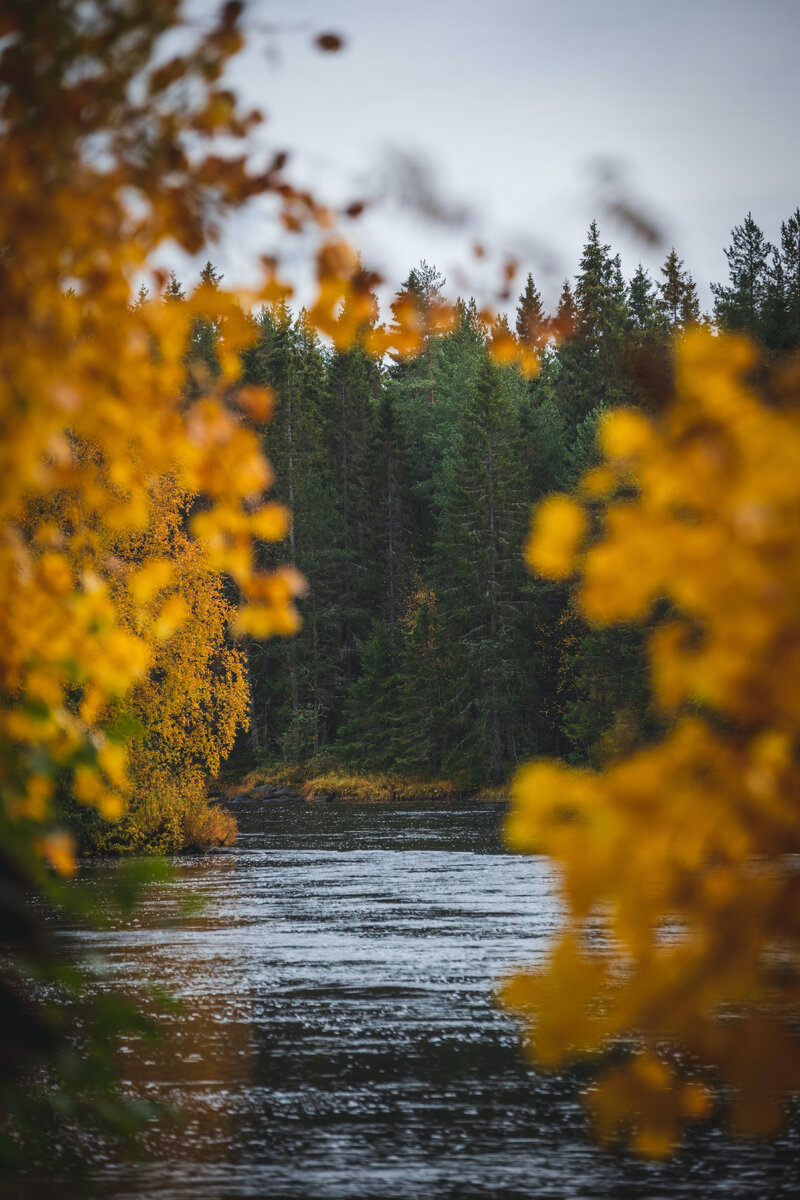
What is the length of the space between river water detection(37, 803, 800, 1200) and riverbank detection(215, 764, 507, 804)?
24424mm

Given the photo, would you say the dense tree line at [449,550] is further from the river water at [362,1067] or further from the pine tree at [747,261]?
the river water at [362,1067]

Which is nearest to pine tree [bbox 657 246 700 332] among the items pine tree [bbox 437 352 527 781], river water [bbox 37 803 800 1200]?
pine tree [bbox 437 352 527 781]

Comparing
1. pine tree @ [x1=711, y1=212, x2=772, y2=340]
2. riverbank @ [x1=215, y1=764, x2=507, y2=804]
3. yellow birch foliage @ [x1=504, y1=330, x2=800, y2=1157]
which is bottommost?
riverbank @ [x1=215, y1=764, x2=507, y2=804]

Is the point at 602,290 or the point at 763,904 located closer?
the point at 763,904

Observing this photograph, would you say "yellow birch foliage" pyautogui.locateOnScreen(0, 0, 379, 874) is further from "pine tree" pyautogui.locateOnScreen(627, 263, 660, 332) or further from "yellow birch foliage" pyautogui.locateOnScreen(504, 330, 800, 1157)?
"pine tree" pyautogui.locateOnScreen(627, 263, 660, 332)

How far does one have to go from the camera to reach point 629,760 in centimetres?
185

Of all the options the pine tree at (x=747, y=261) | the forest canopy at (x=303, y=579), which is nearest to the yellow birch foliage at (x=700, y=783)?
the forest canopy at (x=303, y=579)

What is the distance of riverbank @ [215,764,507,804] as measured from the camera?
4194 cm

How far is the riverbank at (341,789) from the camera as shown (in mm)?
41938

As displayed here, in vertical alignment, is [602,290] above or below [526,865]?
above

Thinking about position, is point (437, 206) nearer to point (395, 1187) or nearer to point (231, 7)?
point (231, 7)

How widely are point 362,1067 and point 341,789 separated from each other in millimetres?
34578

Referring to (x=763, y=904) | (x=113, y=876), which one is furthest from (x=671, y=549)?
(x=113, y=876)

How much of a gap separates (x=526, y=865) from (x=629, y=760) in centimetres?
1945
